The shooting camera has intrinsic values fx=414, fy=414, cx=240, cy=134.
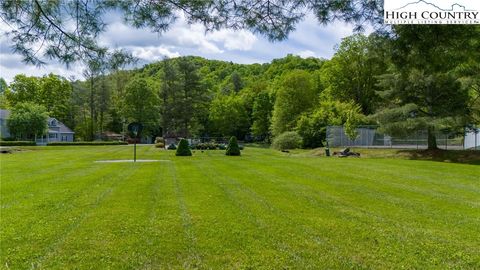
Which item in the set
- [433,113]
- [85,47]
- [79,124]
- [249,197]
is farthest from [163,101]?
[85,47]

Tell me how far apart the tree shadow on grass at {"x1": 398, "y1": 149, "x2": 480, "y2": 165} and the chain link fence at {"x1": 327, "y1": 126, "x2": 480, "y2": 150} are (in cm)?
453

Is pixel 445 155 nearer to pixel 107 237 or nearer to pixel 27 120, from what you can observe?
pixel 107 237

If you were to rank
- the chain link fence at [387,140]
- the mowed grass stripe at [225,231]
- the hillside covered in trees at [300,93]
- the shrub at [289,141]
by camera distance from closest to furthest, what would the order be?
the mowed grass stripe at [225,231] → the hillside covered in trees at [300,93] → the chain link fence at [387,140] → the shrub at [289,141]

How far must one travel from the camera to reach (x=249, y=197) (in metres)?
9.30

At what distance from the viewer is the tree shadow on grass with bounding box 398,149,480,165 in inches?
794

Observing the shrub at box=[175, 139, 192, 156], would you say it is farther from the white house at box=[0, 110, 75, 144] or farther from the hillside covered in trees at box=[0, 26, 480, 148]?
the white house at box=[0, 110, 75, 144]

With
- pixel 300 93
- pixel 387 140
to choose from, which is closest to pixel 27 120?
pixel 300 93

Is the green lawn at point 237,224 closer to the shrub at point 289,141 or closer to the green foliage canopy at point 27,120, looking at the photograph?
the shrub at point 289,141

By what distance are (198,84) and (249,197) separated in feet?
151

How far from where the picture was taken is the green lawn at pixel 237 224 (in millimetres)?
5086

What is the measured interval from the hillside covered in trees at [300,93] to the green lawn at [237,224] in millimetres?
2319

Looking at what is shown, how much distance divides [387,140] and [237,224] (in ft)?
82.6

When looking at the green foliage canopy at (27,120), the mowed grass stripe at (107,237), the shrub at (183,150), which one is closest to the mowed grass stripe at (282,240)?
the mowed grass stripe at (107,237)

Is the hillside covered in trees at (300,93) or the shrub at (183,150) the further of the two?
the shrub at (183,150)
